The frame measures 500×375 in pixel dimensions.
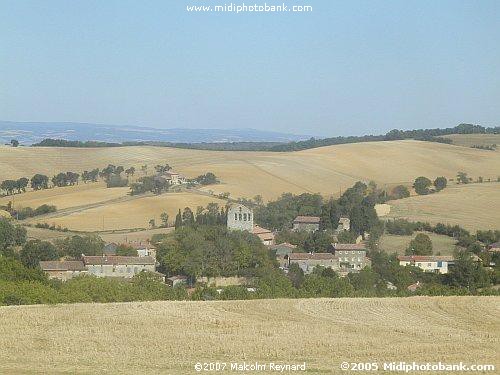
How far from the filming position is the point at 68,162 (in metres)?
104

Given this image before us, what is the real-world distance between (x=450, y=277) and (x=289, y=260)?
1143cm

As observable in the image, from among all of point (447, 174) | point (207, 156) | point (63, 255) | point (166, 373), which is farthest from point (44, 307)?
point (207, 156)

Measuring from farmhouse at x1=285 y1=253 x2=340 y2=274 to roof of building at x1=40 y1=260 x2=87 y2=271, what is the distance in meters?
12.4

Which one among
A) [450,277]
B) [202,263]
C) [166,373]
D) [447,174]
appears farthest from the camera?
[447,174]

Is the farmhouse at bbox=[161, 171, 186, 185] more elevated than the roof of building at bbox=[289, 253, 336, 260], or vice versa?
the farmhouse at bbox=[161, 171, 186, 185]

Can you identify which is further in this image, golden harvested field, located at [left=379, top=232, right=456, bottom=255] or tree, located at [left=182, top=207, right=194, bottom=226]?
tree, located at [left=182, top=207, right=194, bottom=226]

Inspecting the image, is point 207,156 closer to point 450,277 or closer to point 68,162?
point 68,162

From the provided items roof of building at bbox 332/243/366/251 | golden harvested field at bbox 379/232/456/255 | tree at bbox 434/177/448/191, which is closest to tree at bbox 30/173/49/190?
tree at bbox 434/177/448/191

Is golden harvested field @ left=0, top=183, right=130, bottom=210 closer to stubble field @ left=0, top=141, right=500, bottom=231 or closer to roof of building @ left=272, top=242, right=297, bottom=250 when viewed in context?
stubble field @ left=0, top=141, right=500, bottom=231

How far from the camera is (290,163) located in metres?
101

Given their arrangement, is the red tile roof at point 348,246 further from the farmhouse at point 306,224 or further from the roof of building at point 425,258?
the farmhouse at point 306,224

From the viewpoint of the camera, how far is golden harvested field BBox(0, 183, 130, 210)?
241 ft

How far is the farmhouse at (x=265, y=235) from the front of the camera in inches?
2325

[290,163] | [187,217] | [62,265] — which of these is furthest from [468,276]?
[290,163]
